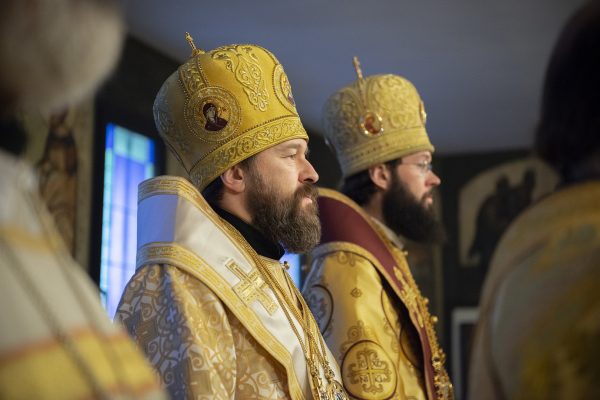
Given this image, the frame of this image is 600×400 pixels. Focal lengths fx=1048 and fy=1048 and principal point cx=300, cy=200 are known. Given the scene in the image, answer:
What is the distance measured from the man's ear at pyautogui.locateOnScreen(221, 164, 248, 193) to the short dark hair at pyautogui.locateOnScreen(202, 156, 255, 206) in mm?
17

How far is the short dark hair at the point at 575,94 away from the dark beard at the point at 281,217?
179 centimetres

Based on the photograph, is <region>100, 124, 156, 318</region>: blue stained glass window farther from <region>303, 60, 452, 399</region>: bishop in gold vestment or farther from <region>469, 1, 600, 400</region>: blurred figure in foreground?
<region>469, 1, 600, 400</region>: blurred figure in foreground

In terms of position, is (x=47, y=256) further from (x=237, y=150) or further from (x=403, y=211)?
(x=403, y=211)

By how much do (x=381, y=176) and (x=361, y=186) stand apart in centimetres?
11

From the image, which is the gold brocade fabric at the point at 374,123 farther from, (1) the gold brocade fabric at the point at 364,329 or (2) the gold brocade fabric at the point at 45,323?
(2) the gold brocade fabric at the point at 45,323

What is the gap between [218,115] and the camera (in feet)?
11.9

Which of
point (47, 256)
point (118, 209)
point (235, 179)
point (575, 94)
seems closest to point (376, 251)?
point (235, 179)

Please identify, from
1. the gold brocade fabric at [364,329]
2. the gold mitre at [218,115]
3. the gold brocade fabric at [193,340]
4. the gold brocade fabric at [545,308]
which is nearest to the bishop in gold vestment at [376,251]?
the gold brocade fabric at [364,329]

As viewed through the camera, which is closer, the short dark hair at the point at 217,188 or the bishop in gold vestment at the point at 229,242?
the bishop in gold vestment at the point at 229,242

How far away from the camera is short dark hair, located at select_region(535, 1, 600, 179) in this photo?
1766 millimetres

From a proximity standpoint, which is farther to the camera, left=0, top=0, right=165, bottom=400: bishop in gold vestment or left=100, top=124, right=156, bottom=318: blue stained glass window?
left=100, top=124, right=156, bottom=318: blue stained glass window

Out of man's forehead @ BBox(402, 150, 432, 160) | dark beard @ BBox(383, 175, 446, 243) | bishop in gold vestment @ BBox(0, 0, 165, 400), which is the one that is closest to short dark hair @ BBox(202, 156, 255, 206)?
dark beard @ BBox(383, 175, 446, 243)

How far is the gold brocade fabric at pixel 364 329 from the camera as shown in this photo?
154 inches

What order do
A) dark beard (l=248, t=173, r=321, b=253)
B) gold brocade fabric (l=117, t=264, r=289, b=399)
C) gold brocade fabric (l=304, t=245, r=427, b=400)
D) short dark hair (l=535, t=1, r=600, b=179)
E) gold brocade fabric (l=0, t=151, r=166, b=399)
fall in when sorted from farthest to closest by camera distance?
gold brocade fabric (l=304, t=245, r=427, b=400)
dark beard (l=248, t=173, r=321, b=253)
gold brocade fabric (l=117, t=264, r=289, b=399)
short dark hair (l=535, t=1, r=600, b=179)
gold brocade fabric (l=0, t=151, r=166, b=399)
